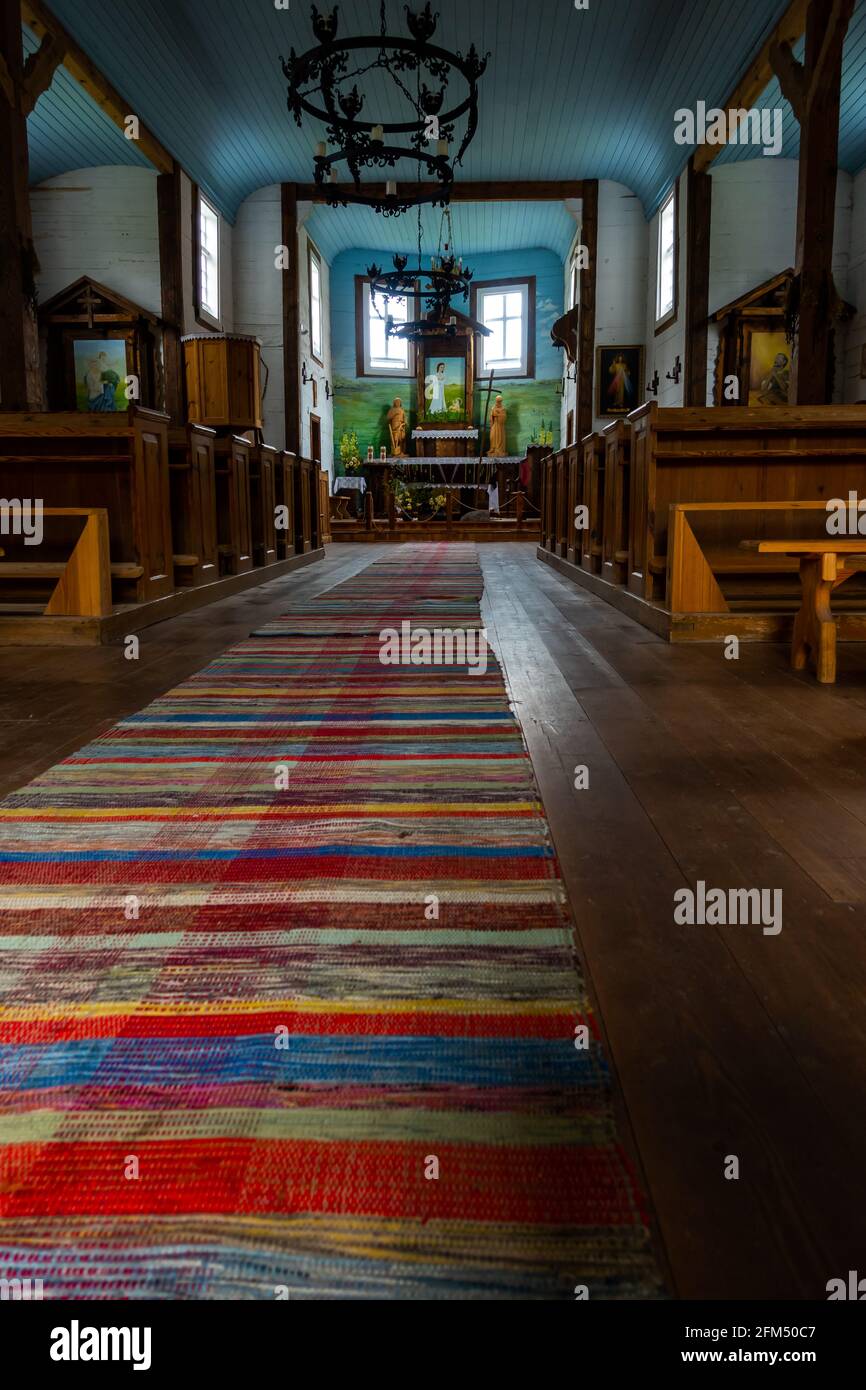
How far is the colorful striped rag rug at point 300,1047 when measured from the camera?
0.89 metres

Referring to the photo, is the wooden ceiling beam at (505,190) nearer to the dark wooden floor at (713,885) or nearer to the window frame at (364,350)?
the window frame at (364,350)

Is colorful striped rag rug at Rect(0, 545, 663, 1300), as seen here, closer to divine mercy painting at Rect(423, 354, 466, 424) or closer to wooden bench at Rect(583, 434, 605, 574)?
wooden bench at Rect(583, 434, 605, 574)

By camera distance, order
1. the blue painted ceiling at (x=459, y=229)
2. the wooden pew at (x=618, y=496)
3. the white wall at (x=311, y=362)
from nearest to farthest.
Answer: the wooden pew at (x=618, y=496) < the white wall at (x=311, y=362) < the blue painted ceiling at (x=459, y=229)

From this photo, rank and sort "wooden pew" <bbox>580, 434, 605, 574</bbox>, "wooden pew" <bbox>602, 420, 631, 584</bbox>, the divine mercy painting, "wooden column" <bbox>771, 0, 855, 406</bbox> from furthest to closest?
the divine mercy painting < "wooden pew" <bbox>580, 434, 605, 574</bbox> < "wooden column" <bbox>771, 0, 855, 406</bbox> < "wooden pew" <bbox>602, 420, 631, 584</bbox>

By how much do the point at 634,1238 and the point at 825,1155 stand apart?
237 mm

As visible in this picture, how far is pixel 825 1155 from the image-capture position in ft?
3.28

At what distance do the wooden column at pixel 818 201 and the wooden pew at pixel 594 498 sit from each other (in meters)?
1.39

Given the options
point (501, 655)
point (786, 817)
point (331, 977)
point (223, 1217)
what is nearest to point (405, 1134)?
point (223, 1217)

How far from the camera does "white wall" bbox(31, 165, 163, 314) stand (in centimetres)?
1090

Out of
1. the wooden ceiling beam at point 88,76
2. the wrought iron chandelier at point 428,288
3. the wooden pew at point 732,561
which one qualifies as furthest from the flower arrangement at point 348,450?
the wooden pew at point 732,561

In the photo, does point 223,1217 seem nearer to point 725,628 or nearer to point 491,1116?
point 491,1116

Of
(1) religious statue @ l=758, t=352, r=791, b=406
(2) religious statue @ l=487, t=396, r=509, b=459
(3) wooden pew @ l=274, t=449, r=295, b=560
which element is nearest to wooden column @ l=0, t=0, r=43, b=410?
(3) wooden pew @ l=274, t=449, r=295, b=560

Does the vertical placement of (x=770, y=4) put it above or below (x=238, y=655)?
above

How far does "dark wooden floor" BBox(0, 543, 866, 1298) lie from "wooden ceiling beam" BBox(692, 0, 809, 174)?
6.38 metres
